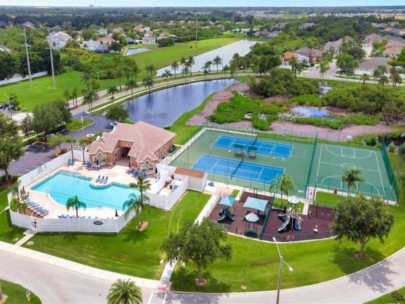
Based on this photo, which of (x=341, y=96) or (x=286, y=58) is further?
(x=286, y=58)

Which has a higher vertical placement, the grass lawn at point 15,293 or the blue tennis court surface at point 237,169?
the grass lawn at point 15,293

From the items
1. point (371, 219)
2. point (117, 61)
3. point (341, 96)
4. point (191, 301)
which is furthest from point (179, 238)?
point (117, 61)

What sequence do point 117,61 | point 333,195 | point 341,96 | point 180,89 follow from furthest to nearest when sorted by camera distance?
point 117,61, point 180,89, point 341,96, point 333,195

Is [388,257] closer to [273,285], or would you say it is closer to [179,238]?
[273,285]

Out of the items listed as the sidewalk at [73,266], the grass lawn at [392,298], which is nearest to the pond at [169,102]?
the sidewalk at [73,266]

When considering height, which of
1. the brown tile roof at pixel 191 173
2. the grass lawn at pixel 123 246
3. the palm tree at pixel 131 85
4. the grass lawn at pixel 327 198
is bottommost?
the grass lawn at pixel 123 246

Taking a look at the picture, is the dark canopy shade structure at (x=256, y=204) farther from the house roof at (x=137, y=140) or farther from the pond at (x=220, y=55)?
the pond at (x=220, y=55)
